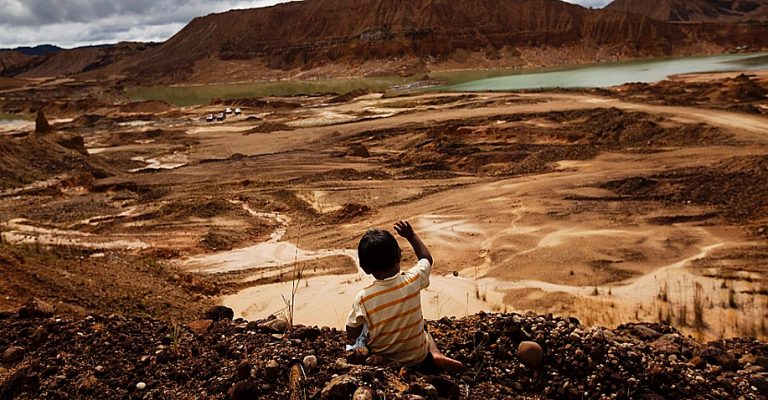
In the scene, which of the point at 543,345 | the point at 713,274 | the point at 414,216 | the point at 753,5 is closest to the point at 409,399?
the point at 543,345

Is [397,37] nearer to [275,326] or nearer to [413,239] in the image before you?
[275,326]

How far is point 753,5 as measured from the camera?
134625mm

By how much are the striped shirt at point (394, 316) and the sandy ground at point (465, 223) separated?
239 centimetres

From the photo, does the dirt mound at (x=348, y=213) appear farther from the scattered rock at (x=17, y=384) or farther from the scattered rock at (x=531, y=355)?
the scattered rock at (x=17, y=384)

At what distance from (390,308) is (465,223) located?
8.69 m

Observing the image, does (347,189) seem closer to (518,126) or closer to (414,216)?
(414,216)

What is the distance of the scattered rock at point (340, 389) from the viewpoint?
9.29 feet

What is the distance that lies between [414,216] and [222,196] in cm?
596

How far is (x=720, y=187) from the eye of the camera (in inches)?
482

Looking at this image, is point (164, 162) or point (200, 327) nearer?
point (200, 327)

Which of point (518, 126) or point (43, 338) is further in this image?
point (518, 126)

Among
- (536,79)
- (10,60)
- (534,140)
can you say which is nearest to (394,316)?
(534,140)

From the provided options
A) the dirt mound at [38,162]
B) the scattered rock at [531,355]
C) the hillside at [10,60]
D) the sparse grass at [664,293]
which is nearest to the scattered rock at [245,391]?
the scattered rock at [531,355]

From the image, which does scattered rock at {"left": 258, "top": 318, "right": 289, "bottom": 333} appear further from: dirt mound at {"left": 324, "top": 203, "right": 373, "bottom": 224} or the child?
dirt mound at {"left": 324, "top": 203, "right": 373, "bottom": 224}
